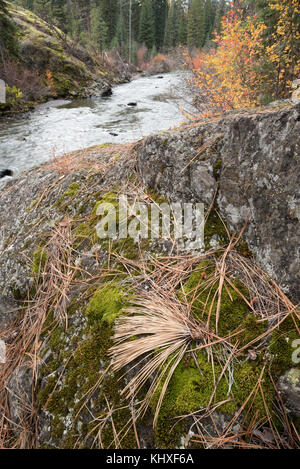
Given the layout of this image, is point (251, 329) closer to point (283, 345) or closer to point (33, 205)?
point (283, 345)

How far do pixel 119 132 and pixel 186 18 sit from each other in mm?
59829

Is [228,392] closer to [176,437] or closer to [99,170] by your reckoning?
[176,437]

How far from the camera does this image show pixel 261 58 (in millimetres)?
6473

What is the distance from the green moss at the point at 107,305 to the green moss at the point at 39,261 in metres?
0.78

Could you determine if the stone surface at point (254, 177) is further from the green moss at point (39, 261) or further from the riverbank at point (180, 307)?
the green moss at point (39, 261)

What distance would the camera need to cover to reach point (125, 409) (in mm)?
1264

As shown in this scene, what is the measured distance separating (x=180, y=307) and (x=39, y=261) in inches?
56.9

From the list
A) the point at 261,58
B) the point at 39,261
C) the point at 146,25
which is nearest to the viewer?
the point at 39,261

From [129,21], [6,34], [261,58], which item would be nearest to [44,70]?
[6,34]

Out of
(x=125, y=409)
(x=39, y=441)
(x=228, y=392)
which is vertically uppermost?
(x=228, y=392)

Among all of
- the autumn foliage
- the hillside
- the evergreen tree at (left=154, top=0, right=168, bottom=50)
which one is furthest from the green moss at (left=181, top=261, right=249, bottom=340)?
the evergreen tree at (left=154, top=0, right=168, bottom=50)

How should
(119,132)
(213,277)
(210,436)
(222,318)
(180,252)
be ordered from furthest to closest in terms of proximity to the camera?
(119,132), (180,252), (213,277), (222,318), (210,436)

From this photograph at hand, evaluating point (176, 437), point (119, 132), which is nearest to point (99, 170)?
point (176, 437)

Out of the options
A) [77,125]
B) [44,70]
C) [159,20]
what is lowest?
[77,125]
